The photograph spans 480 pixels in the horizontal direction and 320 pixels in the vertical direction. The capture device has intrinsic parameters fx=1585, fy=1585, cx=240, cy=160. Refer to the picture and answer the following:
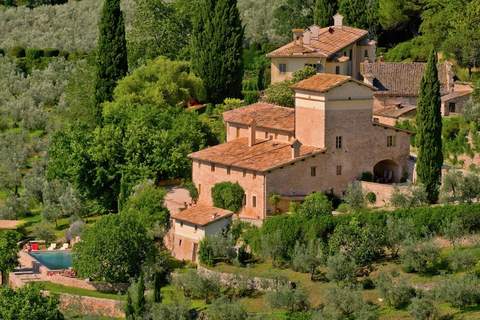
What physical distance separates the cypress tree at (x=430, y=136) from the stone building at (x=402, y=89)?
785cm

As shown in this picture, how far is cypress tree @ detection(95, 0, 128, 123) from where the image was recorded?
263ft

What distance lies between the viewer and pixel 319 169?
65.2 meters

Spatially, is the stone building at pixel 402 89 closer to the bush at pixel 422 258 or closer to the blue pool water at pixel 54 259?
the bush at pixel 422 258

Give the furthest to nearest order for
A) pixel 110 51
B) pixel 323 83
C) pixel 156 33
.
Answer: pixel 156 33 → pixel 110 51 → pixel 323 83

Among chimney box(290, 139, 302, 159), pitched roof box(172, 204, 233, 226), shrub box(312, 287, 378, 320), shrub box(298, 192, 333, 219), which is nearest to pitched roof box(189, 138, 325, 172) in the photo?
chimney box(290, 139, 302, 159)

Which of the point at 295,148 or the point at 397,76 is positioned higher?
the point at 397,76

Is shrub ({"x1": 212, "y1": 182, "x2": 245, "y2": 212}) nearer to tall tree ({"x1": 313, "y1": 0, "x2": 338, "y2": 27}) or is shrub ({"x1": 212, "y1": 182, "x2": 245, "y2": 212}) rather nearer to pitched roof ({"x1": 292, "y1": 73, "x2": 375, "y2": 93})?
pitched roof ({"x1": 292, "y1": 73, "x2": 375, "y2": 93})

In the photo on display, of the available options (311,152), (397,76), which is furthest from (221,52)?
(311,152)

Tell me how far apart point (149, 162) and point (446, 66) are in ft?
50.4

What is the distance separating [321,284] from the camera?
58562 mm

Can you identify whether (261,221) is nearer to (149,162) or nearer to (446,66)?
(149,162)

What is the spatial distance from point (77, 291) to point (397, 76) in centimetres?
2077

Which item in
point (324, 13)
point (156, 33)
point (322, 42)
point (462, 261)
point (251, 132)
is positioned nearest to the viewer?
Result: point (462, 261)

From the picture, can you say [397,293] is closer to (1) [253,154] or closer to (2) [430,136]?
(2) [430,136]
